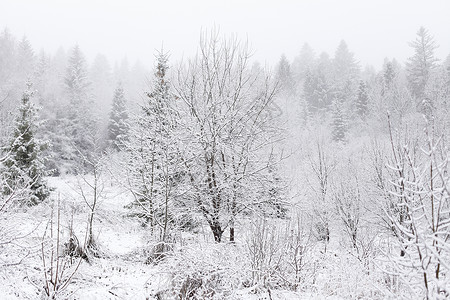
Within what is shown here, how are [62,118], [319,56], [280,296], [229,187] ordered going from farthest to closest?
[319,56] < [62,118] < [229,187] < [280,296]

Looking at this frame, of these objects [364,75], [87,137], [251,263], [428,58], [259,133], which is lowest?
[251,263]

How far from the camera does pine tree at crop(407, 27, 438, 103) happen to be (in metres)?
38.9

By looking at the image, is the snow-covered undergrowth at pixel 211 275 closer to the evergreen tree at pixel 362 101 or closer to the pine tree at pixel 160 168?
the pine tree at pixel 160 168

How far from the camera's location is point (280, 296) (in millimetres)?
5250

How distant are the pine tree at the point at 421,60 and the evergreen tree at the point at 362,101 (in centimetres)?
545

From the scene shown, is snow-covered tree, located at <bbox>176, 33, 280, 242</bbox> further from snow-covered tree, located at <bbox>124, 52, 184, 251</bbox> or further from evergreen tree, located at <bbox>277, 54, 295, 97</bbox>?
evergreen tree, located at <bbox>277, 54, 295, 97</bbox>

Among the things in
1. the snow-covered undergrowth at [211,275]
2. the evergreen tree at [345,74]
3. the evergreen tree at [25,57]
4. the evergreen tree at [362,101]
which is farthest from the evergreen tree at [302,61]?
the snow-covered undergrowth at [211,275]

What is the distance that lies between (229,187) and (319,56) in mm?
53610

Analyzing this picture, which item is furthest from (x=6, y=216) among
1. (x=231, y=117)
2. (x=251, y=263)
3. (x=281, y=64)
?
(x=281, y=64)

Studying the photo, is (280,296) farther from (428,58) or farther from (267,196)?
(428,58)

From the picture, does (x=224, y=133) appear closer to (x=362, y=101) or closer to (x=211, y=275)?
(x=211, y=275)

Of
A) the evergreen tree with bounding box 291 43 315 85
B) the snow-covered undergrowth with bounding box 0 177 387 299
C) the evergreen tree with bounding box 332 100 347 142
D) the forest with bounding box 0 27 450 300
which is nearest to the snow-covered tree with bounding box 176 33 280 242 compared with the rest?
the forest with bounding box 0 27 450 300

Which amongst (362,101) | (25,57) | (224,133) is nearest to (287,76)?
(362,101)

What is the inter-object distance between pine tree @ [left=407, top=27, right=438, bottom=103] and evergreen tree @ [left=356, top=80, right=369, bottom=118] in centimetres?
545
